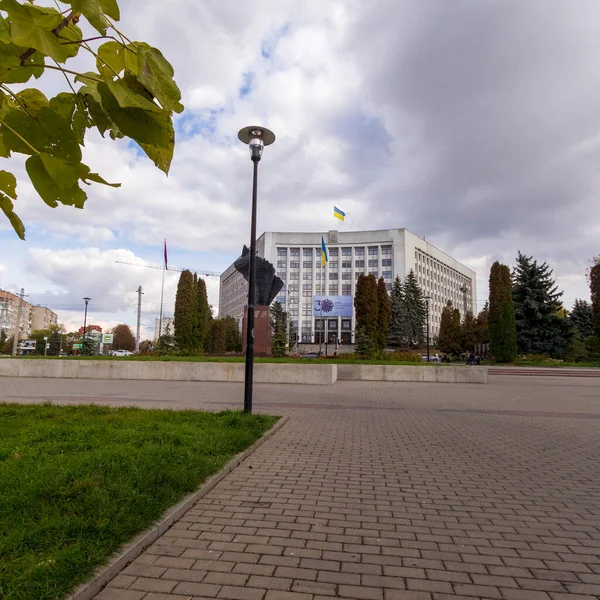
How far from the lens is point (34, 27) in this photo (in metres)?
0.96

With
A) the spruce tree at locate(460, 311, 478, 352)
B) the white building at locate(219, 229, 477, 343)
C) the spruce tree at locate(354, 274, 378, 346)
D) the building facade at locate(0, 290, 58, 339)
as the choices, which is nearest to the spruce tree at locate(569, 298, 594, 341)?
the spruce tree at locate(460, 311, 478, 352)

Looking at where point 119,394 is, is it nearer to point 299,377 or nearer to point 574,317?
point 299,377

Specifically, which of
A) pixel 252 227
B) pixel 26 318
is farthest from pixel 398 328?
pixel 26 318

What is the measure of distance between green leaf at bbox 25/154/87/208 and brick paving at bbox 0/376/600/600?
8.22 ft

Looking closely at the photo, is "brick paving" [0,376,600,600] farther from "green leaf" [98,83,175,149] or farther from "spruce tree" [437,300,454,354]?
"spruce tree" [437,300,454,354]

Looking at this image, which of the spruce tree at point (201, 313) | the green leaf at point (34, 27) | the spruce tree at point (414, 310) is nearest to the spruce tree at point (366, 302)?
the spruce tree at point (201, 313)

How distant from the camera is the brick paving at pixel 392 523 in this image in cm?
291

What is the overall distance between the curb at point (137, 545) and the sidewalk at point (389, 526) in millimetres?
66

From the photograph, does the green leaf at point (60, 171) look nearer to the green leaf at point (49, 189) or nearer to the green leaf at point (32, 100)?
the green leaf at point (49, 189)

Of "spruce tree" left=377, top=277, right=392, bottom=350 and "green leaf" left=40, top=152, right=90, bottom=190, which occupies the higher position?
"spruce tree" left=377, top=277, right=392, bottom=350

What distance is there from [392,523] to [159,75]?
13.1 feet

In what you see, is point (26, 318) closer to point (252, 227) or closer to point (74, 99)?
point (252, 227)

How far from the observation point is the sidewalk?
2904 mm

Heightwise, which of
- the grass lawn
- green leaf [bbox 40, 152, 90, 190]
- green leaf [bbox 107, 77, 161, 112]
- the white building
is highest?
the white building
